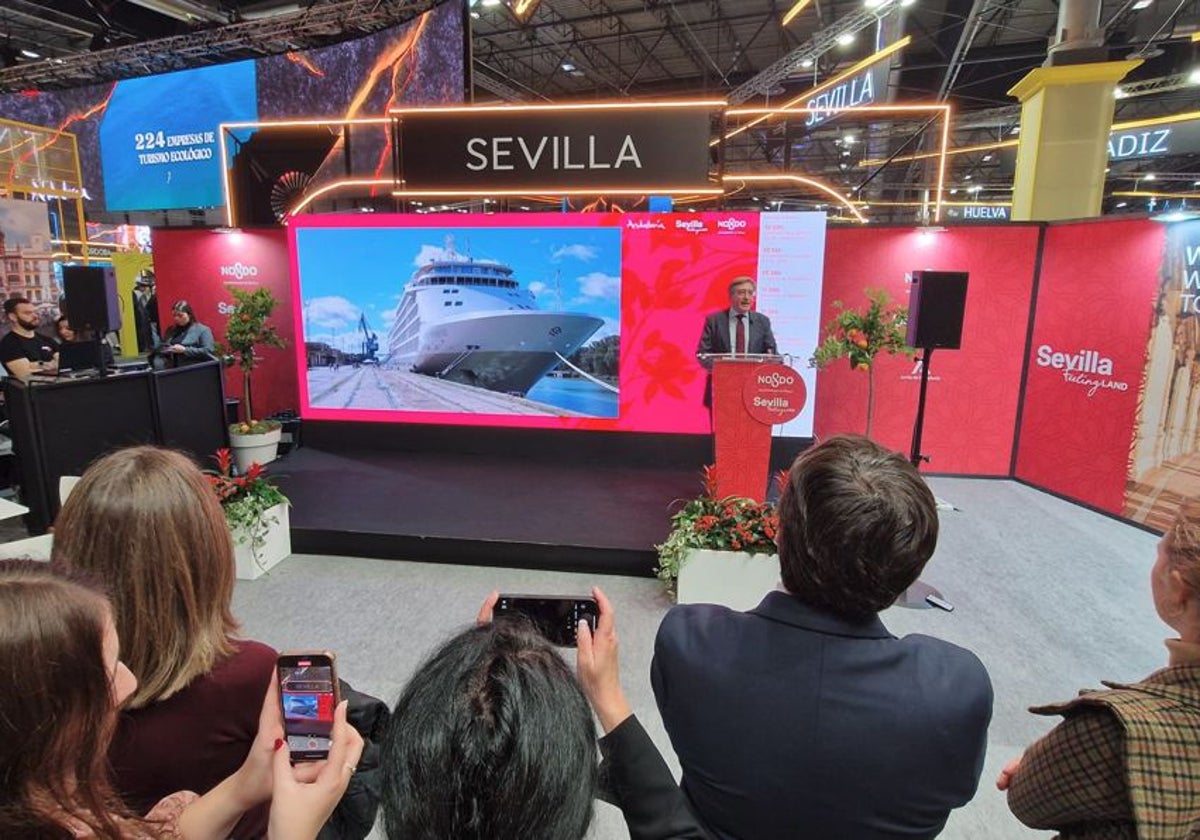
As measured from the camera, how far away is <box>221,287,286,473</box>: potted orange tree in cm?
576

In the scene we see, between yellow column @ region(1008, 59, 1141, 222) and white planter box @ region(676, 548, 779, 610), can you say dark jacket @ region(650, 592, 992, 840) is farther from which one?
yellow column @ region(1008, 59, 1141, 222)

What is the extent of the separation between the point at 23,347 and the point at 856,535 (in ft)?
22.5

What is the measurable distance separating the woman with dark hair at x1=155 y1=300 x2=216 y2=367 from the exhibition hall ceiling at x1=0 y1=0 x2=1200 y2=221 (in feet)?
13.4

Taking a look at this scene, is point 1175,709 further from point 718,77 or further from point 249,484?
point 718,77

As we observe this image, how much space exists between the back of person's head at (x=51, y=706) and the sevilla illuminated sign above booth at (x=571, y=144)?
450cm

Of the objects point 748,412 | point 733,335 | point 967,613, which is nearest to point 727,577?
point 748,412

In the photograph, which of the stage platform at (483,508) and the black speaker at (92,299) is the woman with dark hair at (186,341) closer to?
the stage platform at (483,508)

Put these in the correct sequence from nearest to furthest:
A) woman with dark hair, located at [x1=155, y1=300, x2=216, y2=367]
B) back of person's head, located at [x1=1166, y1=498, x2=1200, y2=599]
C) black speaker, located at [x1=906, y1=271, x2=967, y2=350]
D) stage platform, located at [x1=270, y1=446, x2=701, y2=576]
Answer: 1. back of person's head, located at [x1=1166, y1=498, x2=1200, y2=599]
2. black speaker, located at [x1=906, y1=271, x2=967, y2=350]
3. stage platform, located at [x1=270, y1=446, x2=701, y2=576]
4. woman with dark hair, located at [x1=155, y1=300, x2=216, y2=367]

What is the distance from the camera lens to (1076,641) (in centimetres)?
332

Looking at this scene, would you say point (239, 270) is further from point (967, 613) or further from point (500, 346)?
point (967, 613)

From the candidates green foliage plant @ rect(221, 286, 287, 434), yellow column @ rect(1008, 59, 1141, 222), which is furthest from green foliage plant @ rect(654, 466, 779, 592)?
yellow column @ rect(1008, 59, 1141, 222)

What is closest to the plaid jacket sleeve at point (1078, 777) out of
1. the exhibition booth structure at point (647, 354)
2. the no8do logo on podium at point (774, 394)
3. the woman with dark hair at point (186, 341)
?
the no8do logo on podium at point (774, 394)

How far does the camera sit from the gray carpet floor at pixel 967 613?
285 centimetres

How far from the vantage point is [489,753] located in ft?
1.91
